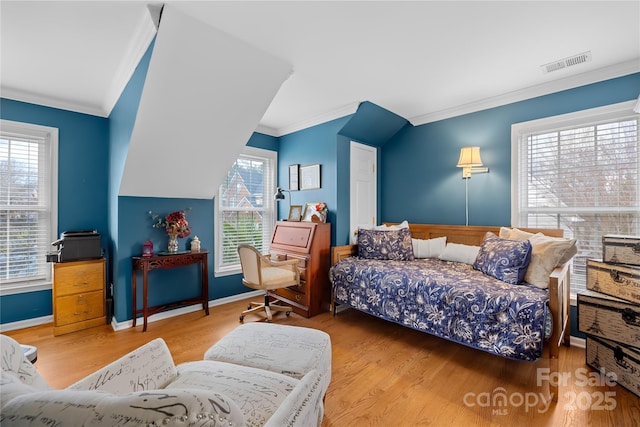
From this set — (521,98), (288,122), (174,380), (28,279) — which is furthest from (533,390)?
(28,279)

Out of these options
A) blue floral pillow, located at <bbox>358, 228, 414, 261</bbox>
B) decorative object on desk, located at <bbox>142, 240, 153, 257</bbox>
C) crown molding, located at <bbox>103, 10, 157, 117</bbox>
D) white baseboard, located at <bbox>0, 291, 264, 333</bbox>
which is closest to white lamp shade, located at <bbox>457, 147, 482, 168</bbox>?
blue floral pillow, located at <bbox>358, 228, 414, 261</bbox>

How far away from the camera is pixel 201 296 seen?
3.42 meters

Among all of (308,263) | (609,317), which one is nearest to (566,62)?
(609,317)

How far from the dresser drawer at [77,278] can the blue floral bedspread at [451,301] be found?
8.08 ft

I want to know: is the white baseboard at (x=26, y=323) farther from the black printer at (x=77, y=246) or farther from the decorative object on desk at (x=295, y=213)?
the decorative object on desk at (x=295, y=213)

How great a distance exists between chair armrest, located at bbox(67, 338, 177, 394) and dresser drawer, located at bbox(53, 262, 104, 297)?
2225 millimetres

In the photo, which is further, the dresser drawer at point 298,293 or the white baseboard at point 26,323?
the dresser drawer at point 298,293

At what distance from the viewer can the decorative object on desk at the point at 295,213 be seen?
3.80m

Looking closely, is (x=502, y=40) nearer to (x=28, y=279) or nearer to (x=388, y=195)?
(x=388, y=195)

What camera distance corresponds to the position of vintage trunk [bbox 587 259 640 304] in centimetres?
184

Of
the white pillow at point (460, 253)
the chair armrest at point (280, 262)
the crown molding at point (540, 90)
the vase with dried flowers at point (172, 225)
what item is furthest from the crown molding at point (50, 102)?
the white pillow at point (460, 253)

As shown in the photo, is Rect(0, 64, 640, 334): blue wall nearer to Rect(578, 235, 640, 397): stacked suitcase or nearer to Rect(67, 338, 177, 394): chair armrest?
Rect(578, 235, 640, 397): stacked suitcase

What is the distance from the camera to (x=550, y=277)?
185 cm

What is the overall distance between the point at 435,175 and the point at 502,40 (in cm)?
168
